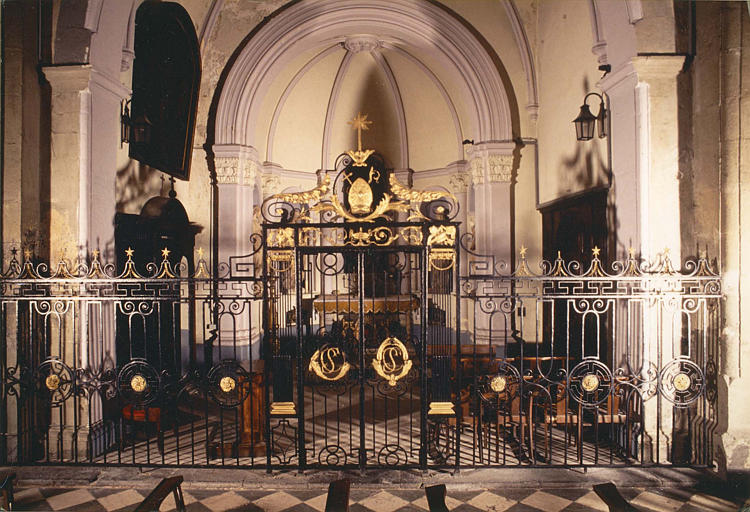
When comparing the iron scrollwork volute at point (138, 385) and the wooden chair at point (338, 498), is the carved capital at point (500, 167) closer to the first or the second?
the iron scrollwork volute at point (138, 385)

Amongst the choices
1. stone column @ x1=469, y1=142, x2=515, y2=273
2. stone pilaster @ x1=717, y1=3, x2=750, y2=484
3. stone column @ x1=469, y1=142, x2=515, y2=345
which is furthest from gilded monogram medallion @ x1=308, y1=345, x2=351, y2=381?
stone column @ x1=469, y1=142, x2=515, y2=273

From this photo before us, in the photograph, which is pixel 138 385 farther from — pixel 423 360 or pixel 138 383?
pixel 423 360

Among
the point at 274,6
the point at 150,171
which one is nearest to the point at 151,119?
the point at 150,171

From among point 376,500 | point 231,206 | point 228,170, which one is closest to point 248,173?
point 228,170

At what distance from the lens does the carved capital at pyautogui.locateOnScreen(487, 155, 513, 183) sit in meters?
9.12

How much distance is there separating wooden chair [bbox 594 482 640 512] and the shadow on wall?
6511mm

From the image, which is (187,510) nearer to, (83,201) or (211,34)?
(83,201)

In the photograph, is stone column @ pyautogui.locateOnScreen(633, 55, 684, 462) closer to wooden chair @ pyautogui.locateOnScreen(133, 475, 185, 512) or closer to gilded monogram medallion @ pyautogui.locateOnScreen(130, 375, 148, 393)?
wooden chair @ pyautogui.locateOnScreen(133, 475, 185, 512)

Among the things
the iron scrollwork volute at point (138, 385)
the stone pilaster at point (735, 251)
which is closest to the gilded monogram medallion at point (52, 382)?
the iron scrollwork volute at point (138, 385)

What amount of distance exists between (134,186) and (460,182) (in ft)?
23.6

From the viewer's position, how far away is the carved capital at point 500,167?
29.9 ft

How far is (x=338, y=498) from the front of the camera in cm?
323

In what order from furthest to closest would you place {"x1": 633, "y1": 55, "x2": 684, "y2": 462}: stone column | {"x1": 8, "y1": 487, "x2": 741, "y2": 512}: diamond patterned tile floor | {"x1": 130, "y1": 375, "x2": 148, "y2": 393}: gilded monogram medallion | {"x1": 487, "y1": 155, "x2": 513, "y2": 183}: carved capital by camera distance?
1. {"x1": 487, "y1": 155, "x2": 513, "y2": 183}: carved capital
2. {"x1": 633, "y1": 55, "x2": 684, "y2": 462}: stone column
3. {"x1": 130, "y1": 375, "x2": 148, "y2": 393}: gilded monogram medallion
4. {"x1": 8, "y1": 487, "x2": 741, "y2": 512}: diamond patterned tile floor

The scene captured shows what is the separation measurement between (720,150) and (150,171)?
771cm
